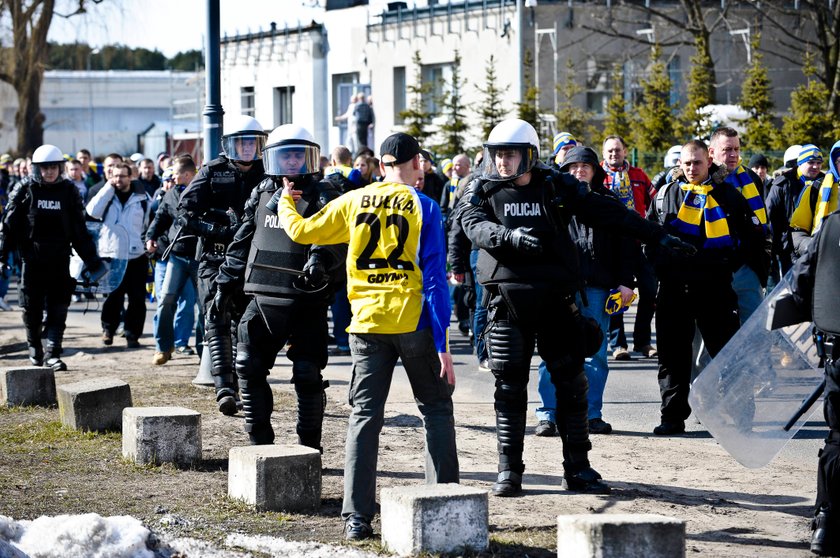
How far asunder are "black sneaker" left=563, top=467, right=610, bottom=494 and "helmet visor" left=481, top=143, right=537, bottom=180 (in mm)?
1672

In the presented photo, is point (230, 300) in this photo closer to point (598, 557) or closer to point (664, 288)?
point (664, 288)

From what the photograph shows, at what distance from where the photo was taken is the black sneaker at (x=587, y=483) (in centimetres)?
722

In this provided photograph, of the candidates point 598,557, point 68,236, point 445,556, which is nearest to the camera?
point 598,557

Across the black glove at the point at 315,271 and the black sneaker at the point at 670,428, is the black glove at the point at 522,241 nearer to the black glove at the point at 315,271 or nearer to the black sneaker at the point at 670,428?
the black glove at the point at 315,271

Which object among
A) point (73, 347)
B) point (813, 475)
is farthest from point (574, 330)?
point (73, 347)

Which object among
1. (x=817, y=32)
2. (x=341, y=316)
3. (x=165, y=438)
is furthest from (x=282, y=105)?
(x=165, y=438)

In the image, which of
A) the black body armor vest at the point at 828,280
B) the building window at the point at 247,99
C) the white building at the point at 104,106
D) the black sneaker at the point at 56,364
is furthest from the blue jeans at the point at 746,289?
the white building at the point at 104,106

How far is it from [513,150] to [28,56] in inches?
1428

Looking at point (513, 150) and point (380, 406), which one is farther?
point (513, 150)

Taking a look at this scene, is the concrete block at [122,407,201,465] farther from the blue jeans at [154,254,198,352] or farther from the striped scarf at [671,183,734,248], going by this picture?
the blue jeans at [154,254,198,352]

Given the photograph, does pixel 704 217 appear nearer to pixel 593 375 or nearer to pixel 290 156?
pixel 593 375

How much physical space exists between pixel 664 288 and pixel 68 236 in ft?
18.9

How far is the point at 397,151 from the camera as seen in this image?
21.1 ft

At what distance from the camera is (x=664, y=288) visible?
30.2 ft
